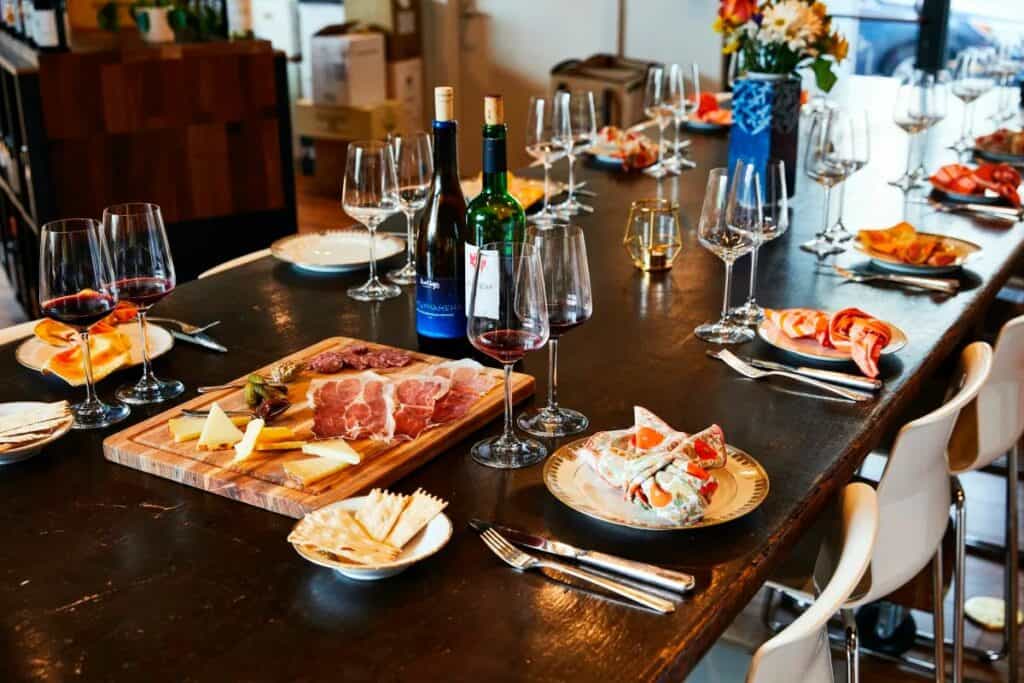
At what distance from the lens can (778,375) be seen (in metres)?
1.56

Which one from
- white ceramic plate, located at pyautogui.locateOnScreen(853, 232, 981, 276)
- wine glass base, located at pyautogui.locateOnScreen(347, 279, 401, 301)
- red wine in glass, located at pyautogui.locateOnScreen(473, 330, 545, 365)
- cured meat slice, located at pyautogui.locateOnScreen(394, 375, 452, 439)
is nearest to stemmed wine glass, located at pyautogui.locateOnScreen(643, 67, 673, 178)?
white ceramic plate, located at pyautogui.locateOnScreen(853, 232, 981, 276)

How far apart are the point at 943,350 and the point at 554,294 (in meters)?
0.72

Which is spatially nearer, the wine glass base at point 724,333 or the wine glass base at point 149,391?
the wine glass base at point 149,391

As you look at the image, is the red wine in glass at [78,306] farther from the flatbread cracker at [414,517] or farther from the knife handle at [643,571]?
the knife handle at [643,571]

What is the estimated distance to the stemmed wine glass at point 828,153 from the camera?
85.0 inches

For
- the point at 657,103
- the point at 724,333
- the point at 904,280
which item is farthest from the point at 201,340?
the point at 657,103

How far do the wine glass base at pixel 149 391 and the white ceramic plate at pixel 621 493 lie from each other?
54 cm

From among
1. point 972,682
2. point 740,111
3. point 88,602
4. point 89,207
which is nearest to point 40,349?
point 88,602

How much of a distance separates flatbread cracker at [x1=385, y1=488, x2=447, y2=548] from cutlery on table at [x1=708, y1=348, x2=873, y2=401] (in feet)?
1.92

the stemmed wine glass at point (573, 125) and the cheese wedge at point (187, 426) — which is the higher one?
the stemmed wine glass at point (573, 125)

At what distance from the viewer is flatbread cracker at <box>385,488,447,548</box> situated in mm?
1079

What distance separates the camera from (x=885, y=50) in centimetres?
509

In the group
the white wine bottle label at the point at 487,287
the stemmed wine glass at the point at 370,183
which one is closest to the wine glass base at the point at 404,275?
the stemmed wine glass at the point at 370,183

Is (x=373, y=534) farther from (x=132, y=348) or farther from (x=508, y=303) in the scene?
(x=132, y=348)
